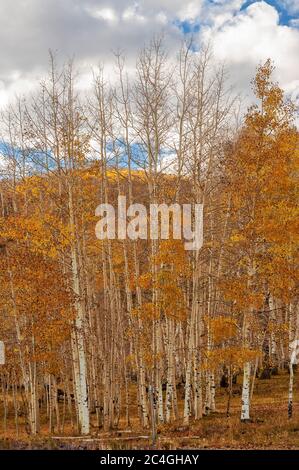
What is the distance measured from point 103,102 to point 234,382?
22.7 m

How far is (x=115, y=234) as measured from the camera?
2003 cm

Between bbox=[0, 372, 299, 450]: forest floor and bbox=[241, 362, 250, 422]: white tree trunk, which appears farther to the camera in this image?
bbox=[241, 362, 250, 422]: white tree trunk

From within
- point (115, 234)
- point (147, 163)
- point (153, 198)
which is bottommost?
point (115, 234)

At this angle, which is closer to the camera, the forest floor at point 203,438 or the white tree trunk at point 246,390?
the forest floor at point 203,438

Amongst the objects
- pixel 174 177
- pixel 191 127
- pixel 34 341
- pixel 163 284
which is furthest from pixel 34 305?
pixel 191 127

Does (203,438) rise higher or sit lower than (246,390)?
lower

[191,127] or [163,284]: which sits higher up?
[191,127]

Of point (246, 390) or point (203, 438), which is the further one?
point (246, 390)

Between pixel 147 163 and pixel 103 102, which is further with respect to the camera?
pixel 103 102
